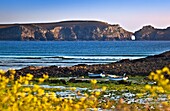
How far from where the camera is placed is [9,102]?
9883mm

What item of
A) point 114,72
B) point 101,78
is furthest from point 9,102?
point 114,72

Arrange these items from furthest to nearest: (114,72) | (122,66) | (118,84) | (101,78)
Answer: (122,66) < (114,72) < (101,78) < (118,84)

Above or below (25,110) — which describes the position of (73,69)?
below

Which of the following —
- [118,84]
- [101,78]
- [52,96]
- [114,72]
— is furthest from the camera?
[114,72]

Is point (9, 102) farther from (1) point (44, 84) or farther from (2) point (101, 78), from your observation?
(2) point (101, 78)

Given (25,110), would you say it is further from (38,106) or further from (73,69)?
(73,69)

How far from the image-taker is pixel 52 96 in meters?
10.4

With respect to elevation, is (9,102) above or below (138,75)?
above

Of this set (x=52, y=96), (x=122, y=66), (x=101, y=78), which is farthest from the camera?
(x=122, y=66)

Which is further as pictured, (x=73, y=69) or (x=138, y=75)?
(x=73, y=69)

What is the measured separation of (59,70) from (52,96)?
4008 cm

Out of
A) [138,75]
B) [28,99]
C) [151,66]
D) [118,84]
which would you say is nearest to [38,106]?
[28,99]

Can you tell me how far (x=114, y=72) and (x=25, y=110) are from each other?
39607 millimetres

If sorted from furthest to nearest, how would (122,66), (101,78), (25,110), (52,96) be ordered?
(122,66) < (101,78) < (52,96) < (25,110)
